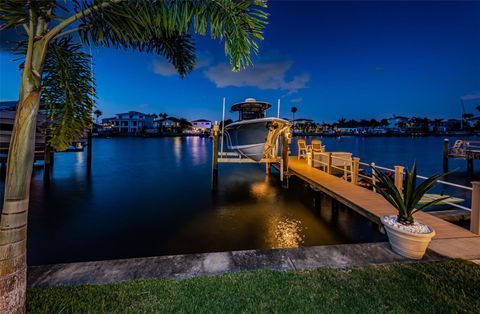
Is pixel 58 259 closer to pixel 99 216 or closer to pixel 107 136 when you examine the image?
pixel 99 216

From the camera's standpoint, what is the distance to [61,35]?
2330 millimetres

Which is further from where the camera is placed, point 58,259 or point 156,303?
point 58,259

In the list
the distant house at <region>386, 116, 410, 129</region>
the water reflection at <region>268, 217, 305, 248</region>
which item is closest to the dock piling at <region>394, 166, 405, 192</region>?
the water reflection at <region>268, 217, 305, 248</region>

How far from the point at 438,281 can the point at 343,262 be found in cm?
121

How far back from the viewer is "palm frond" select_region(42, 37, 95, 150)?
2980 millimetres

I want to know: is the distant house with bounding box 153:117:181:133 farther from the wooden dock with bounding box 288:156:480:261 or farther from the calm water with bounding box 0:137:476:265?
the wooden dock with bounding box 288:156:480:261

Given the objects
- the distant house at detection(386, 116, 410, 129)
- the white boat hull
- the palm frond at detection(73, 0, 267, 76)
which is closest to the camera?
the palm frond at detection(73, 0, 267, 76)

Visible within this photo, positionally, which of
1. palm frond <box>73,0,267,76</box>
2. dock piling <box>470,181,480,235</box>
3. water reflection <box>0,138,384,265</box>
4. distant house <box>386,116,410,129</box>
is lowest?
water reflection <box>0,138,384,265</box>

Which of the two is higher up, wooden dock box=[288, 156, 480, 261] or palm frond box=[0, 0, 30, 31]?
palm frond box=[0, 0, 30, 31]

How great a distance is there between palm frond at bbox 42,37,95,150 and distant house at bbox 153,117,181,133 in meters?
108

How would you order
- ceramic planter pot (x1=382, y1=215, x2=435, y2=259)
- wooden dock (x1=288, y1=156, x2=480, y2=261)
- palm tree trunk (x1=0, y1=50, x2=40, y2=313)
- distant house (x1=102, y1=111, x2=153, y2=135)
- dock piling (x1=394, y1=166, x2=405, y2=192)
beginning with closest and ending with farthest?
palm tree trunk (x1=0, y1=50, x2=40, y2=313) → ceramic planter pot (x1=382, y1=215, x2=435, y2=259) → wooden dock (x1=288, y1=156, x2=480, y2=261) → dock piling (x1=394, y1=166, x2=405, y2=192) → distant house (x1=102, y1=111, x2=153, y2=135)

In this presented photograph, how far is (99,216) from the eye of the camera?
9.95 meters

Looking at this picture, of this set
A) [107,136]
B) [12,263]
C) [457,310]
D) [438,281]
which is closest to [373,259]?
[438,281]

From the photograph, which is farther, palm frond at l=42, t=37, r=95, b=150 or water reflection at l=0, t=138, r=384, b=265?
water reflection at l=0, t=138, r=384, b=265
